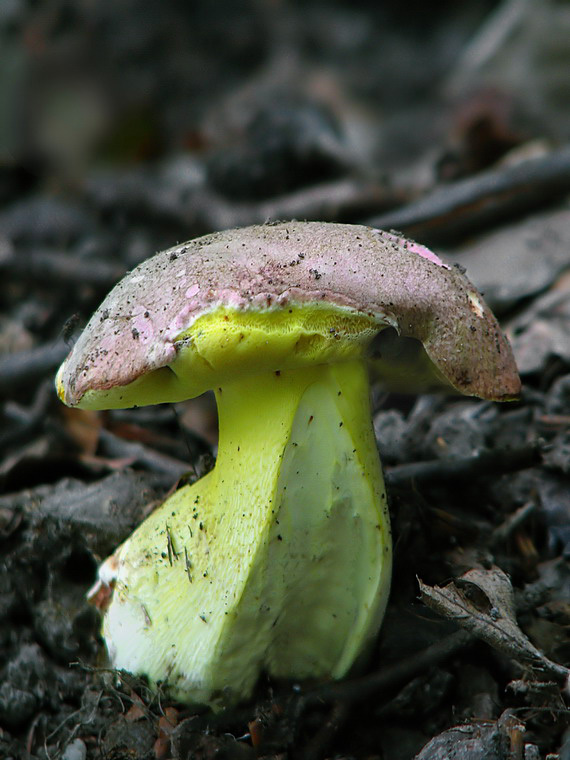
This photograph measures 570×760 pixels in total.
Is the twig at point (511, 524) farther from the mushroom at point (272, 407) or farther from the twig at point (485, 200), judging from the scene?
the twig at point (485, 200)

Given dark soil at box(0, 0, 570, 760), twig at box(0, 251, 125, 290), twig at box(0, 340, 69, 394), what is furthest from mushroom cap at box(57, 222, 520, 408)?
twig at box(0, 251, 125, 290)

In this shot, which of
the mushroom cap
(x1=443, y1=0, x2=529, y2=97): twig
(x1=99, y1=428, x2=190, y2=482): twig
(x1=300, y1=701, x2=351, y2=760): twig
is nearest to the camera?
the mushroom cap

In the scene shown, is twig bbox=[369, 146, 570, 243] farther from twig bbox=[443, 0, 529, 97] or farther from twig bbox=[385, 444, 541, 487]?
twig bbox=[443, 0, 529, 97]

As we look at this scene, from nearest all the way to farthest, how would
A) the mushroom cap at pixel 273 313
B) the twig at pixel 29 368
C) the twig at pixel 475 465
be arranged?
the mushroom cap at pixel 273 313 → the twig at pixel 475 465 → the twig at pixel 29 368

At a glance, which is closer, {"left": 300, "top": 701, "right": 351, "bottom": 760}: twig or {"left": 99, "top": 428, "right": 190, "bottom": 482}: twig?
{"left": 300, "top": 701, "right": 351, "bottom": 760}: twig

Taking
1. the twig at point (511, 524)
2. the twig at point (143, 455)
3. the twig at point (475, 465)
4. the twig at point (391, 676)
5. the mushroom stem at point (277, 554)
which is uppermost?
the mushroom stem at point (277, 554)

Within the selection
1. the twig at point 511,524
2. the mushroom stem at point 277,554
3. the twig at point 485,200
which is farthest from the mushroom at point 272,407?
the twig at point 485,200
